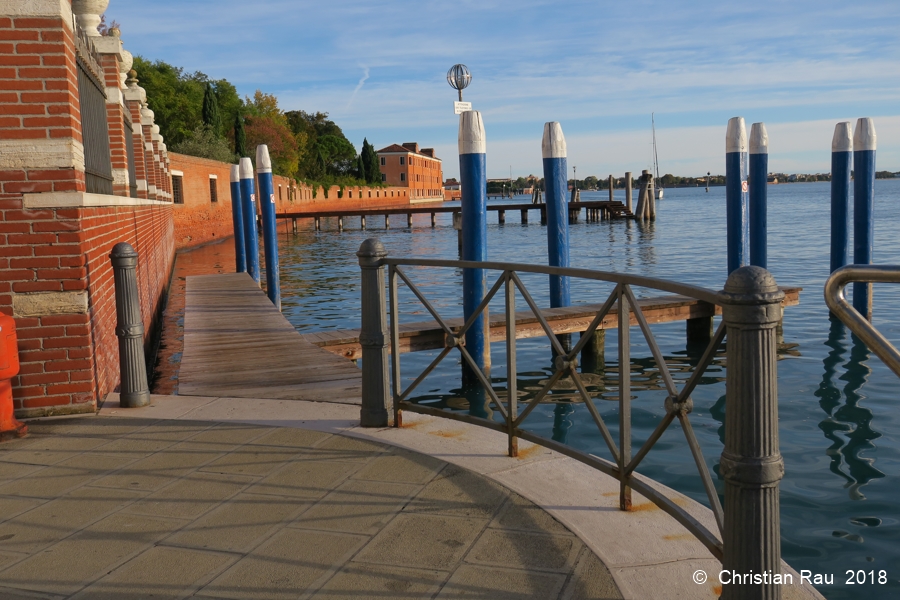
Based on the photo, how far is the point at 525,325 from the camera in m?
10.3

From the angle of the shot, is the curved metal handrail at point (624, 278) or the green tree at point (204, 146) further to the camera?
the green tree at point (204, 146)

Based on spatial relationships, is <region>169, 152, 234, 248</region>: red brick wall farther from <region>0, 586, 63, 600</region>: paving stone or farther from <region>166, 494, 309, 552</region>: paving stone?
<region>0, 586, 63, 600</region>: paving stone

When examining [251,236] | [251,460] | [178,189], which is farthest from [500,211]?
[251,460]

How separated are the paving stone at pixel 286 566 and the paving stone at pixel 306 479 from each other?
0.45 metres

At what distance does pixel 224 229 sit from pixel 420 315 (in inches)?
1248

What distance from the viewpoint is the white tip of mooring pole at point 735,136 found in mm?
13433

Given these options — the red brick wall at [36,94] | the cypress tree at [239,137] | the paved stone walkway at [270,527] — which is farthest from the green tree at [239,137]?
the paved stone walkway at [270,527]

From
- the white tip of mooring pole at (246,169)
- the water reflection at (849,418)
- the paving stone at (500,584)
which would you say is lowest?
the water reflection at (849,418)

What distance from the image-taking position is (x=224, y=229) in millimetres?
45531

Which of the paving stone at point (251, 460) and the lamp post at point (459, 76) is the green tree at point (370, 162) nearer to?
the lamp post at point (459, 76)

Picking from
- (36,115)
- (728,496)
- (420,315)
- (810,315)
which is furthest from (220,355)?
(810,315)

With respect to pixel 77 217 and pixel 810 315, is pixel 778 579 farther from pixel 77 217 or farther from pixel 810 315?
pixel 810 315

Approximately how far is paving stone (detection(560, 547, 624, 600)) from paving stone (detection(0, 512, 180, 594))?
5.57 feet

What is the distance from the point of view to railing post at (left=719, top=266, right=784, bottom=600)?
7.53ft
